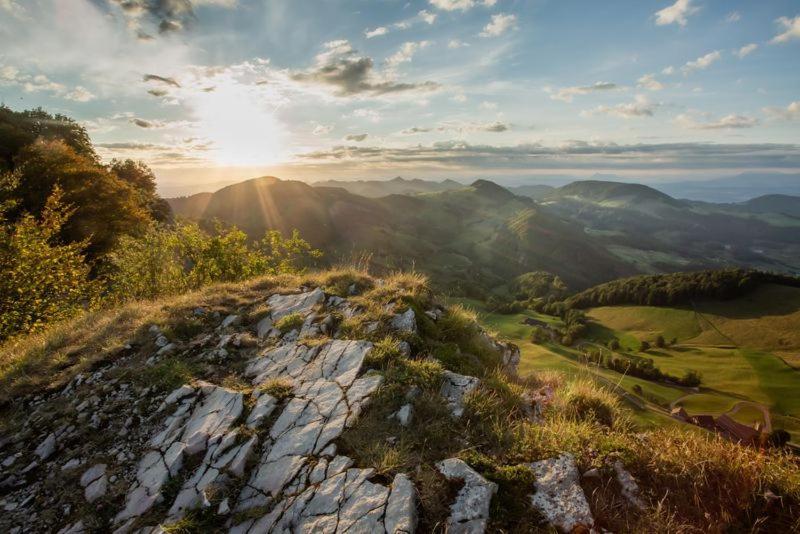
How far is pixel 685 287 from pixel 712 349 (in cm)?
4559

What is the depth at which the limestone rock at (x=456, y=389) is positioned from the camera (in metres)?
6.83

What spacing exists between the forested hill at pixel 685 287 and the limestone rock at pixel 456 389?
18706cm

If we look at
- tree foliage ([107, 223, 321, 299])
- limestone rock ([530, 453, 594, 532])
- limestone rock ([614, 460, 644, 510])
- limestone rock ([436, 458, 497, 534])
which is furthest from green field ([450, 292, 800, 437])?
limestone rock ([436, 458, 497, 534])

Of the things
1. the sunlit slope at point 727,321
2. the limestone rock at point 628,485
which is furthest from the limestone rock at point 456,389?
the sunlit slope at point 727,321

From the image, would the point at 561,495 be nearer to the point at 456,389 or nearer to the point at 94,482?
the point at 456,389

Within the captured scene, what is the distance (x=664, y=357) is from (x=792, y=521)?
140m

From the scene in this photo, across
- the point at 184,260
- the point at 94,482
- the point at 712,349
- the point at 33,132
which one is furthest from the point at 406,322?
the point at 712,349

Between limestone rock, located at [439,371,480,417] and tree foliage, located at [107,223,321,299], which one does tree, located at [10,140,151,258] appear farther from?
limestone rock, located at [439,371,480,417]

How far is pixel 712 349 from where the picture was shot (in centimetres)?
12369

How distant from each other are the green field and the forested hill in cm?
504

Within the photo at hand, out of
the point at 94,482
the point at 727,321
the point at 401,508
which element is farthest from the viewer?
the point at 727,321

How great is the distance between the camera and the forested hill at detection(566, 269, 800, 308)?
15962 centimetres

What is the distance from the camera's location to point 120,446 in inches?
299

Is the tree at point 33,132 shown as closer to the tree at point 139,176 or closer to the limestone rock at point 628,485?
the tree at point 139,176
